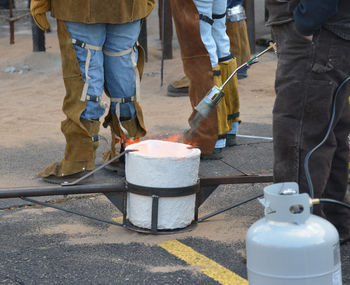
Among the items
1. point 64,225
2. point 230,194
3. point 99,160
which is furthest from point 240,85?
point 64,225

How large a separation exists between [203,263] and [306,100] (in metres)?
0.92

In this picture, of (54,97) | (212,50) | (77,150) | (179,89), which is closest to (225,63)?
(212,50)

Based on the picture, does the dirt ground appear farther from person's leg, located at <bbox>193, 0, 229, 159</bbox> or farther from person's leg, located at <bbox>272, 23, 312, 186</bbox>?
Answer: person's leg, located at <bbox>272, 23, 312, 186</bbox>

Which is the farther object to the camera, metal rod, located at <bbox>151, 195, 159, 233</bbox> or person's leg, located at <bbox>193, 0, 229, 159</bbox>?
person's leg, located at <bbox>193, 0, 229, 159</bbox>

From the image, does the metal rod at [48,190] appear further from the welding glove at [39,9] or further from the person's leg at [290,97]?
the welding glove at [39,9]

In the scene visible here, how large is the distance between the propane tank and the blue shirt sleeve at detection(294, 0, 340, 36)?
808 mm

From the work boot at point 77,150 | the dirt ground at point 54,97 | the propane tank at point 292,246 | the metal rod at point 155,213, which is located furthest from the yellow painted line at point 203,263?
the dirt ground at point 54,97

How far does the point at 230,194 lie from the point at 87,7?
4.99 ft

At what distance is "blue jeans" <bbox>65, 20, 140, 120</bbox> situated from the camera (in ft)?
14.4

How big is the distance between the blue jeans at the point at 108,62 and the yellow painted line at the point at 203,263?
141 cm

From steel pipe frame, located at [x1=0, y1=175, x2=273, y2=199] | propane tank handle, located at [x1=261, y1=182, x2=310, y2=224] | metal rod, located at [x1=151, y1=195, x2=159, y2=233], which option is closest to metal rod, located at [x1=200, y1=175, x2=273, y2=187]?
steel pipe frame, located at [x1=0, y1=175, x2=273, y2=199]

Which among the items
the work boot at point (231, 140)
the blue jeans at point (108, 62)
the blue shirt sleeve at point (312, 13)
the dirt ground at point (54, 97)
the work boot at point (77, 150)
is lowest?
the dirt ground at point (54, 97)

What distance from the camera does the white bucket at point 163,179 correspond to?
11.3 feet

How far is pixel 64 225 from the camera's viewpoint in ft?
12.5
